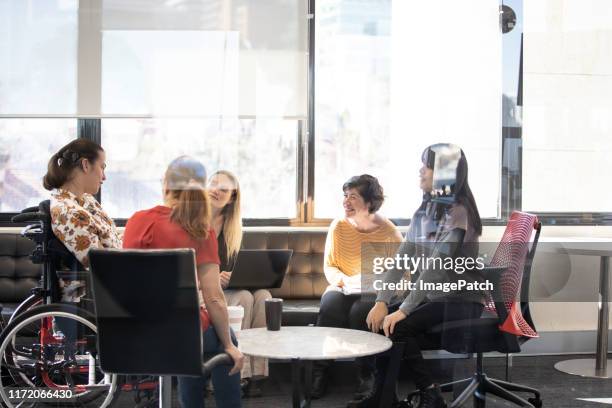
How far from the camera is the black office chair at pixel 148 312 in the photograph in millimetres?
2320

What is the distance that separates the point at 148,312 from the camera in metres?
2.38

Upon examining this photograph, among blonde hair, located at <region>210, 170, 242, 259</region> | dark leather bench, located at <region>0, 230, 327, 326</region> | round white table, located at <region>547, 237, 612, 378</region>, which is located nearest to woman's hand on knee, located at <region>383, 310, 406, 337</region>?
dark leather bench, located at <region>0, 230, 327, 326</region>

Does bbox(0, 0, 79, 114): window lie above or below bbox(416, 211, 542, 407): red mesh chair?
above

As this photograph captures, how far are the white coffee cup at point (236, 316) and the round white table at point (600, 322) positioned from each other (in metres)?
1.47

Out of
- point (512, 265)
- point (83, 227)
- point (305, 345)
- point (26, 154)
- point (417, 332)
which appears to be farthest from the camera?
point (512, 265)

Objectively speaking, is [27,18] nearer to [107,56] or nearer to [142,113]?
[107,56]

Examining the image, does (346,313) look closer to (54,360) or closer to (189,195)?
(189,195)

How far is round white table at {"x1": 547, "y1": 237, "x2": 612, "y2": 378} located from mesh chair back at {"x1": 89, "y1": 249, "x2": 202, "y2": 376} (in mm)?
1875

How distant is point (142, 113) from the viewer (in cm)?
308

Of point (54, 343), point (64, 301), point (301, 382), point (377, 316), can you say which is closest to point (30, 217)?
point (64, 301)

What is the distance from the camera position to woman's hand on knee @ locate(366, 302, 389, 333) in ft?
10.7

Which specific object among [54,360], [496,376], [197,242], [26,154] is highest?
[26,154]

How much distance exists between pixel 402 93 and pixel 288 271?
88 cm

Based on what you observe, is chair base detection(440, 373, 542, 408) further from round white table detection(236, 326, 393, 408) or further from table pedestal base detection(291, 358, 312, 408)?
table pedestal base detection(291, 358, 312, 408)
